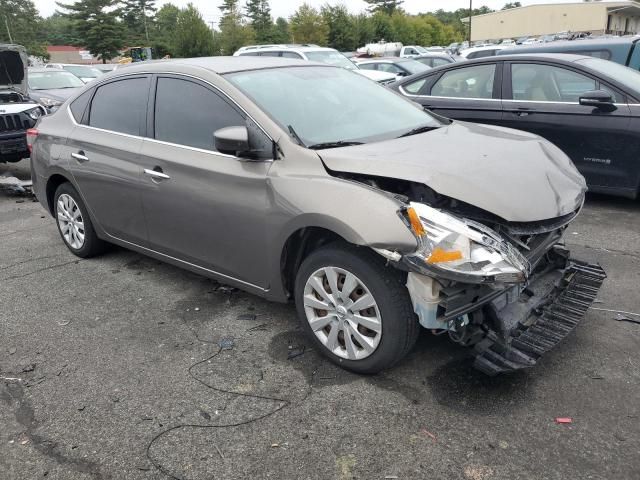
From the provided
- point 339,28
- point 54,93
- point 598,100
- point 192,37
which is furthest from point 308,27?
point 598,100

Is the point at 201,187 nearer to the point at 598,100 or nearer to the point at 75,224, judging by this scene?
the point at 75,224

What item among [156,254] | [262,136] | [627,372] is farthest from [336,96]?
[627,372]

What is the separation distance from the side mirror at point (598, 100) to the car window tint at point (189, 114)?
3.82m

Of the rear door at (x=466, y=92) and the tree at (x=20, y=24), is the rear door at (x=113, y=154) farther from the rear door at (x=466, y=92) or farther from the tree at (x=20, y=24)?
the tree at (x=20, y=24)

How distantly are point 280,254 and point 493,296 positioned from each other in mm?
1234

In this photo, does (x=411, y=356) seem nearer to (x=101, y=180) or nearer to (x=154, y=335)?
(x=154, y=335)

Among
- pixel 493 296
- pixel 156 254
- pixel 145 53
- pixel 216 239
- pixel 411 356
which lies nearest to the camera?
pixel 493 296

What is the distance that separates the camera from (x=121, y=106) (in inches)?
177

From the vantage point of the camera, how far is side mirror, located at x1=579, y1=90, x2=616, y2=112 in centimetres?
558

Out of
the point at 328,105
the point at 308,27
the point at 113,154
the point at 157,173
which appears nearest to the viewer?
the point at 328,105

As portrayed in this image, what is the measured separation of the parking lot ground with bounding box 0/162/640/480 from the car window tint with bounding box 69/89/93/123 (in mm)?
1653

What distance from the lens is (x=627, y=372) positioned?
313 cm

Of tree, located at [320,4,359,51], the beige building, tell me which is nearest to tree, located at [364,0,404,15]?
the beige building

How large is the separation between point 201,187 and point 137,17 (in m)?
85.5
